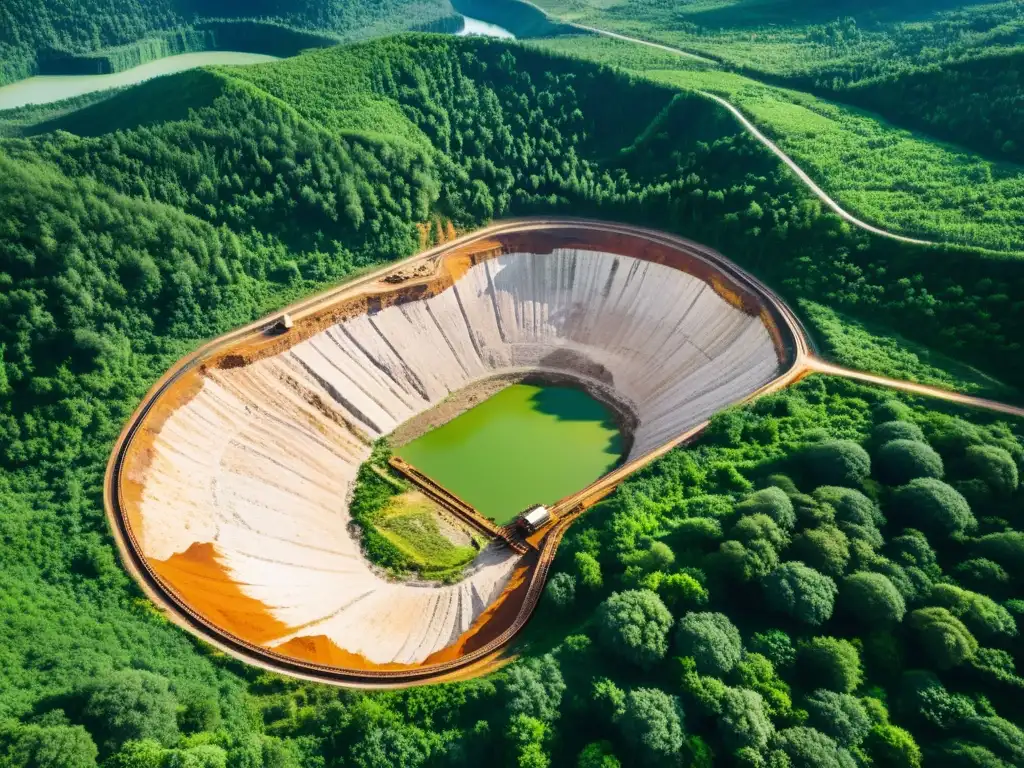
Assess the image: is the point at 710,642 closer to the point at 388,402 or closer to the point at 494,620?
the point at 494,620

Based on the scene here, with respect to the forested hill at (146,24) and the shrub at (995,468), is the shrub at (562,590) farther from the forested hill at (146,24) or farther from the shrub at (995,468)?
the forested hill at (146,24)

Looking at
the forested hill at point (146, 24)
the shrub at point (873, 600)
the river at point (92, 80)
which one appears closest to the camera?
the shrub at point (873, 600)

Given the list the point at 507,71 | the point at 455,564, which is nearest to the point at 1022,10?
the point at 507,71

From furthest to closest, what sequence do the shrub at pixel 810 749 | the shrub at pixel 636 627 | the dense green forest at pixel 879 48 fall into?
the dense green forest at pixel 879 48 < the shrub at pixel 636 627 < the shrub at pixel 810 749

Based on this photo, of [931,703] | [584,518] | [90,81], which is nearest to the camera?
[931,703]

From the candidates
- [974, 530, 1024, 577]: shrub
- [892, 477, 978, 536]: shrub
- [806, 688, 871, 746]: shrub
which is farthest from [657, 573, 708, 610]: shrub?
Answer: [974, 530, 1024, 577]: shrub

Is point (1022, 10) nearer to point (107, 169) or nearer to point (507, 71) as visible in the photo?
point (507, 71)

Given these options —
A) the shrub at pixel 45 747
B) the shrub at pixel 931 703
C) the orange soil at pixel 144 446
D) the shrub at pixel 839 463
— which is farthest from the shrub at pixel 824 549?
the orange soil at pixel 144 446

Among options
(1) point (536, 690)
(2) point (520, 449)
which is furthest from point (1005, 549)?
(2) point (520, 449)
